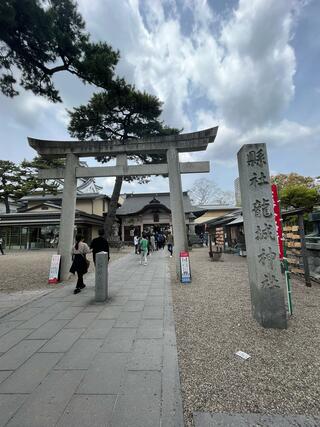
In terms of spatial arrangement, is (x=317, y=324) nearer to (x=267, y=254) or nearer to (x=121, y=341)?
(x=267, y=254)

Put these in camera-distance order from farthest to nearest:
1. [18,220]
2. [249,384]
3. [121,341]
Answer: [18,220] → [121,341] → [249,384]

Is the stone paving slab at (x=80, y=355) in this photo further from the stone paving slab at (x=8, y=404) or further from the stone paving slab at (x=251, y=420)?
the stone paving slab at (x=251, y=420)

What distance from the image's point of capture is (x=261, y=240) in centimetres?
374

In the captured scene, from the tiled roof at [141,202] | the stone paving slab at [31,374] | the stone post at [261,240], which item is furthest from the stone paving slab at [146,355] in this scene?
the tiled roof at [141,202]

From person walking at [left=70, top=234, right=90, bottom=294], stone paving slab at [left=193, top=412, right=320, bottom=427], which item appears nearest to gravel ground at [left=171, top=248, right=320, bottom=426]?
stone paving slab at [left=193, top=412, right=320, bottom=427]

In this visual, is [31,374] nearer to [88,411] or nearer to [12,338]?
[88,411]

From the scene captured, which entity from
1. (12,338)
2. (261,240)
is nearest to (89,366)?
(12,338)

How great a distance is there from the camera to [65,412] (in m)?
1.91

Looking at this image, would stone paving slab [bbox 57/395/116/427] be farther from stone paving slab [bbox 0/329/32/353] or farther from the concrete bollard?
the concrete bollard

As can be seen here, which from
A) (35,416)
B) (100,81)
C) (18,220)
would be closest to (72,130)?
(100,81)

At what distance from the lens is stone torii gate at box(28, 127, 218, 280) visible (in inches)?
295

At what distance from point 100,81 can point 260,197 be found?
6505mm

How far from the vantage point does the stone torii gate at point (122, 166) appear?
750cm

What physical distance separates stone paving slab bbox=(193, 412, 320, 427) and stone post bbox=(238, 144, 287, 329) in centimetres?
181
